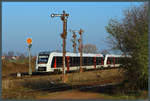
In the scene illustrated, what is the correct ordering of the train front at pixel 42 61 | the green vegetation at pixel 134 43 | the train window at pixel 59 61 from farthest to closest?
1. the train window at pixel 59 61
2. the train front at pixel 42 61
3. the green vegetation at pixel 134 43

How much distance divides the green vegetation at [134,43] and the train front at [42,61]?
20930 millimetres

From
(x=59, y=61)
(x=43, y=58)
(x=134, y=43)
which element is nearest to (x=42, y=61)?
(x=43, y=58)

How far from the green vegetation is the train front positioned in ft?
68.7

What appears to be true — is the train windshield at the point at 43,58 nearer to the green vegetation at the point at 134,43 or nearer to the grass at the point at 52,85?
the grass at the point at 52,85

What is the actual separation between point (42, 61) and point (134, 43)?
938 inches

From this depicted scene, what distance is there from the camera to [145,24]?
1777cm

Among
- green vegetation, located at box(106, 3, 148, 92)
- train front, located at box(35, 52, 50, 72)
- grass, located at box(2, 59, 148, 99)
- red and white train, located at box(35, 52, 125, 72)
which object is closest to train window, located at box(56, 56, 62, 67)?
red and white train, located at box(35, 52, 125, 72)

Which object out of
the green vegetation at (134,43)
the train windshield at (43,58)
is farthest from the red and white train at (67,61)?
the green vegetation at (134,43)

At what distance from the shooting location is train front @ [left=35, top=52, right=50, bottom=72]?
39.7m

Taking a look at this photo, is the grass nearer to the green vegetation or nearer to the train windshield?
the green vegetation

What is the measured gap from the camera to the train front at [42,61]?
39.7 m

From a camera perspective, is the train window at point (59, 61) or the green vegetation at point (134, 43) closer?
the green vegetation at point (134, 43)

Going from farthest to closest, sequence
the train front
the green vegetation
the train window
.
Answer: the train window < the train front < the green vegetation

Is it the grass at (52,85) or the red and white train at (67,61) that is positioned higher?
the red and white train at (67,61)
